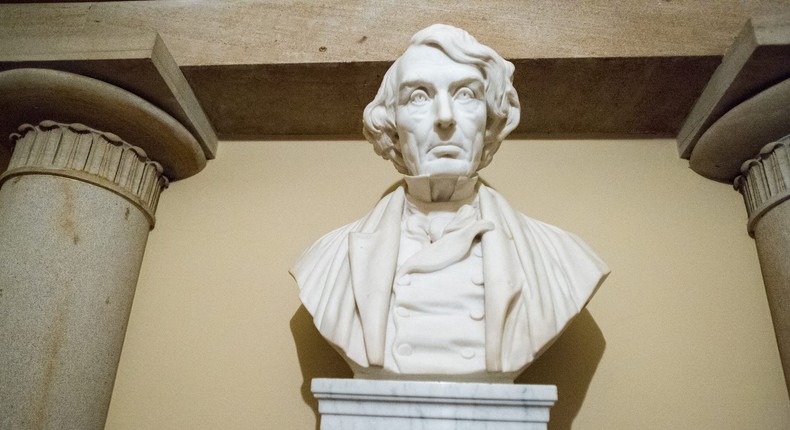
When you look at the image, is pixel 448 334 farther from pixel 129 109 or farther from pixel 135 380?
pixel 129 109

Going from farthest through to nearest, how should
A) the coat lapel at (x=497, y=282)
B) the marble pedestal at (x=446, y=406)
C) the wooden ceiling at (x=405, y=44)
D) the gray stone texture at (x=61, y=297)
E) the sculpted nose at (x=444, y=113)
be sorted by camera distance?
the wooden ceiling at (x=405, y=44), the gray stone texture at (x=61, y=297), the sculpted nose at (x=444, y=113), the coat lapel at (x=497, y=282), the marble pedestal at (x=446, y=406)

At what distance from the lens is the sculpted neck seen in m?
2.00

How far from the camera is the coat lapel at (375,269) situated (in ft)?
5.69

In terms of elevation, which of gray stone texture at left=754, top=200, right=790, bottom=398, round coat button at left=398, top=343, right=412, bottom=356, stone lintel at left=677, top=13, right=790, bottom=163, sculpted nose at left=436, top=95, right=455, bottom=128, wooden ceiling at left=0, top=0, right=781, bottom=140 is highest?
wooden ceiling at left=0, top=0, right=781, bottom=140

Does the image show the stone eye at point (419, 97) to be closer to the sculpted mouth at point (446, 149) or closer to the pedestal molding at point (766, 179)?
the sculpted mouth at point (446, 149)

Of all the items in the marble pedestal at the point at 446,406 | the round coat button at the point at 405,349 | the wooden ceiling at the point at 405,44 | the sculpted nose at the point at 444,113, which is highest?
the wooden ceiling at the point at 405,44

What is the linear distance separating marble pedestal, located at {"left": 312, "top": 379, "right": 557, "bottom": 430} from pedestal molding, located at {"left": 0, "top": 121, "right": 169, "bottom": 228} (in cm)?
146

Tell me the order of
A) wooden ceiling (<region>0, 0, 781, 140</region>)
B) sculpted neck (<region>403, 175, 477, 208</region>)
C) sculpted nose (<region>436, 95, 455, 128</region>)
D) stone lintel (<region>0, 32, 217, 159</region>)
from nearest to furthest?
1. sculpted nose (<region>436, 95, 455, 128</region>)
2. sculpted neck (<region>403, 175, 477, 208</region>)
3. stone lintel (<region>0, 32, 217, 159</region>)
4. wooden ceiling (<region>0, 0, 781, 140</region>)

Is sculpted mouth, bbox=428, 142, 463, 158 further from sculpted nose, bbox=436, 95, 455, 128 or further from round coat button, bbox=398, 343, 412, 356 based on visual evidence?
round coat button, bbox=398, 343, 412, 356

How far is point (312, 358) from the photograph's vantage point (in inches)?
94.4

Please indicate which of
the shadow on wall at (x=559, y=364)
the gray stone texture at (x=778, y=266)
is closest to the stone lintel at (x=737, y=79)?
the gray stone texture at (x=778, y=266)

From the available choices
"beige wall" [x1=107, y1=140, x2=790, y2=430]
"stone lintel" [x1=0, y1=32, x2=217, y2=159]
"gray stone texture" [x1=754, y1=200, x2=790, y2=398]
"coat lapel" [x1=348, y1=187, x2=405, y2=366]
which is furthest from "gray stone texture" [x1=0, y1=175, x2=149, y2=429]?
"gray stone texture" [x1=754, y1=200, x2=790, y2=398]

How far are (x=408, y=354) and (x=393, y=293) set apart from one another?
0.19 meters

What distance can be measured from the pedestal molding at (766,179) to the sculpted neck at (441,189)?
110 cm
